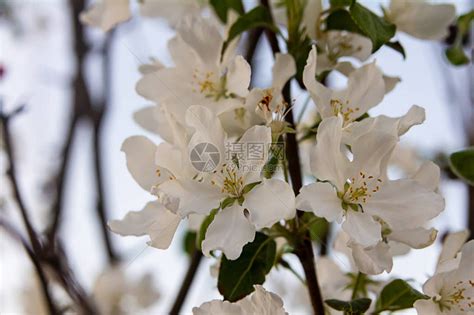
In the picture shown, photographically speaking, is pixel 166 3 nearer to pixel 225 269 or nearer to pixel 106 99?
pixel 225 269

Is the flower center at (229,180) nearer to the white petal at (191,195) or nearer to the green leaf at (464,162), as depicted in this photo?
the white petal at (191,195)

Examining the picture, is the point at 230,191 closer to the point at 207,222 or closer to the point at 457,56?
the point at 207,222

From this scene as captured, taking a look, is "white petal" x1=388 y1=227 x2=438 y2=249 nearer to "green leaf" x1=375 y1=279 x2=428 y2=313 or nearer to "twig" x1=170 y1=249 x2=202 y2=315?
"green leaf" x1=375 y1=279 x2=428 y2=313

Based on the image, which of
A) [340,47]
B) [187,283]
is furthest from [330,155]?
[187,283]

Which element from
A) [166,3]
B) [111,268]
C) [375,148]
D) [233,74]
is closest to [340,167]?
[375,148]

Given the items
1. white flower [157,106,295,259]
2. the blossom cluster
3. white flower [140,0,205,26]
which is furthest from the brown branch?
white flower [140,0,205,26]
